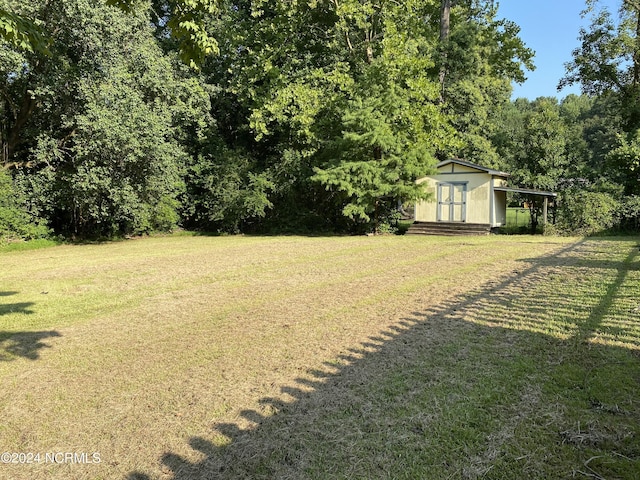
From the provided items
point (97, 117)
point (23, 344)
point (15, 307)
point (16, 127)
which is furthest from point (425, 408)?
point (16, 127)

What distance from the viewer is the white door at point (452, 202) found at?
19.3 meters

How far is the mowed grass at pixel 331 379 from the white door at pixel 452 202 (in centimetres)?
1151

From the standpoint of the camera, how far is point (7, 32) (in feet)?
11.6

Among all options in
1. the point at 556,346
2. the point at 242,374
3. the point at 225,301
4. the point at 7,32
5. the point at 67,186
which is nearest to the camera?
the point at 7,32

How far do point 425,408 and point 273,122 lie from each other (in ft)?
64.8

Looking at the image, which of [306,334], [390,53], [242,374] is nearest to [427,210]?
[390,53]

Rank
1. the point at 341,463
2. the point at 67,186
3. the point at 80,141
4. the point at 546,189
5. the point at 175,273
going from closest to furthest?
the point at 341,463 → the point at 175,273 → the point at 80,141 → the point at 67,186 → the point at 546,189

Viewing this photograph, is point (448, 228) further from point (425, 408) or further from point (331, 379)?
point (425, 408)

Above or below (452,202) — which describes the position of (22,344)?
below

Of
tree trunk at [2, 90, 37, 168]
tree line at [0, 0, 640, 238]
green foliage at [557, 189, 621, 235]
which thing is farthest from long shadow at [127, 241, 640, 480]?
tree trunk at [2, 90, 37, 168]

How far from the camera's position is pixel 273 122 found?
21297mm

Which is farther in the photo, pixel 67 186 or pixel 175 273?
pixel 67 186

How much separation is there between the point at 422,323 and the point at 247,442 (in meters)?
3.00

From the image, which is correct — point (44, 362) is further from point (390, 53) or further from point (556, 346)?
point (390, 53)
